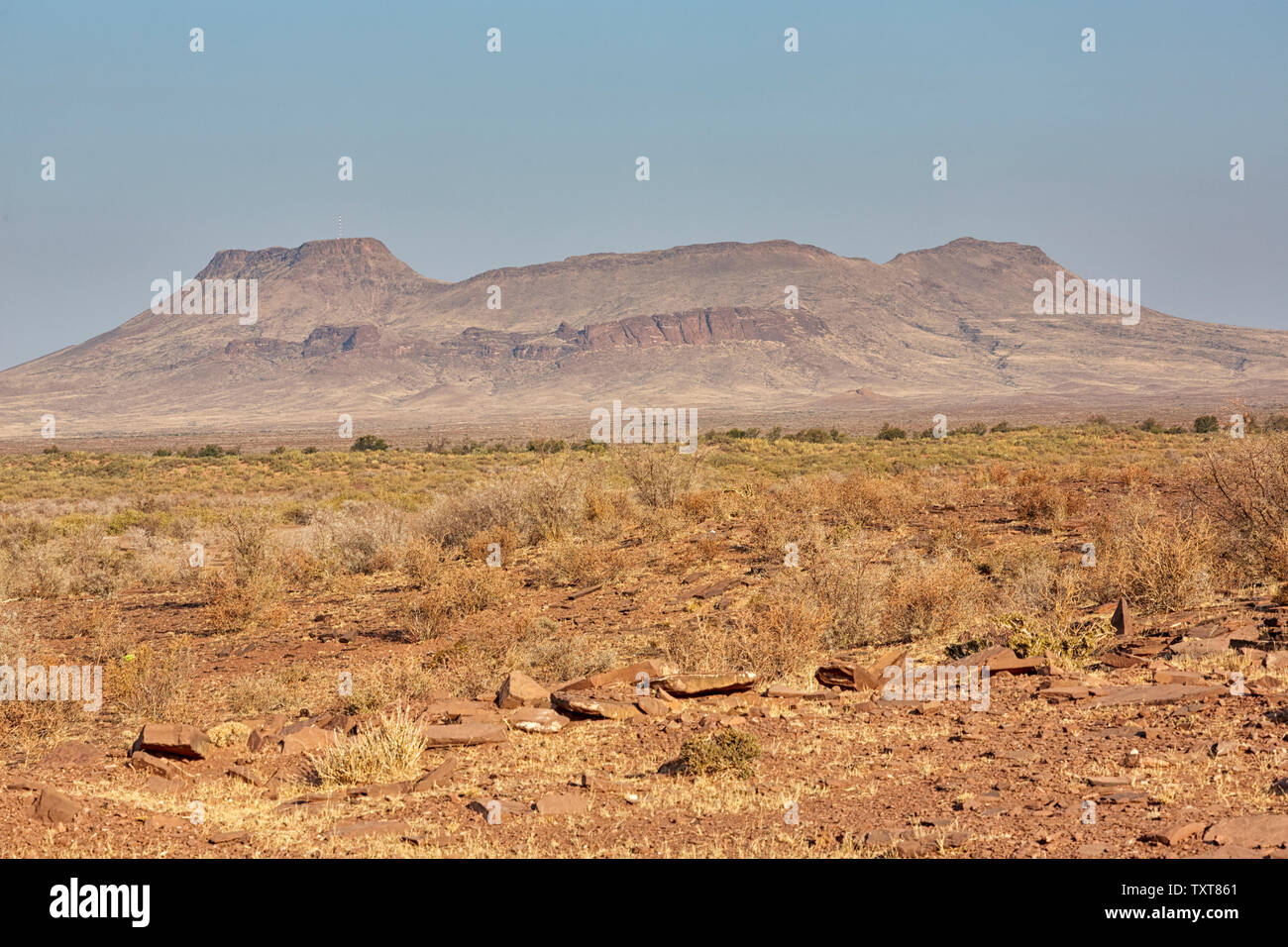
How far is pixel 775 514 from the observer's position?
18.1 meters

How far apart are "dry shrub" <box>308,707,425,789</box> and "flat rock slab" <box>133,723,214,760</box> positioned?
1097 mm

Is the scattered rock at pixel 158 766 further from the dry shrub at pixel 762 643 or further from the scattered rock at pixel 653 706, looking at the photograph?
the dry shrub at pixel 762 643

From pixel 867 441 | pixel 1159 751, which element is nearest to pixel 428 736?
pixel 1159 751

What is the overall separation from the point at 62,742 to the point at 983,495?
707 inches

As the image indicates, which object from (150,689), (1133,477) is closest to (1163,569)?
(150,689)

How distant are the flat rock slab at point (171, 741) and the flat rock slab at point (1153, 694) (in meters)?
7.44

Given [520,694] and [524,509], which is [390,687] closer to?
[520,694]

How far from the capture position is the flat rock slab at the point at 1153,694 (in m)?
8.57

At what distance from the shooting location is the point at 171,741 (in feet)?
27.8

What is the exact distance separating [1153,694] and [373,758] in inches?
251

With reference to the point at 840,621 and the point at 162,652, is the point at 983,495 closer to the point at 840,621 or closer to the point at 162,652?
the point at 840,621

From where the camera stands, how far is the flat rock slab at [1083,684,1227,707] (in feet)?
28.1

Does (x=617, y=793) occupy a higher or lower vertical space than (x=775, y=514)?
lower

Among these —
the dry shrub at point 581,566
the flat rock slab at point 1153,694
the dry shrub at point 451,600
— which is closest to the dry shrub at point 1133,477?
the dry shrub at point 581,566
